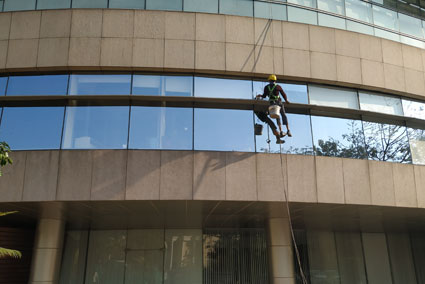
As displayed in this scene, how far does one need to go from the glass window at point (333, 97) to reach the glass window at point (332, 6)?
3.23 metres

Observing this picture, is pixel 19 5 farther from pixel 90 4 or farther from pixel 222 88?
pixel 222 88

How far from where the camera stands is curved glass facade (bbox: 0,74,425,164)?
37.2 ft

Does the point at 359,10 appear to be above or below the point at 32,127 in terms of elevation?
above

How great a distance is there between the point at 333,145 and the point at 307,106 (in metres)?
1.60

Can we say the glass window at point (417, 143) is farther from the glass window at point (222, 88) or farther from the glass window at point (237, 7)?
the glass window at point (237, 7)

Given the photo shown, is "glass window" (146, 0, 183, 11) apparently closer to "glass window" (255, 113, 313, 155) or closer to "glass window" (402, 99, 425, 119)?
"glass window" (255, 113, 313, 155)

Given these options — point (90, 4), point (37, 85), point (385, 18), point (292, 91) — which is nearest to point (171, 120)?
point (292, 91)

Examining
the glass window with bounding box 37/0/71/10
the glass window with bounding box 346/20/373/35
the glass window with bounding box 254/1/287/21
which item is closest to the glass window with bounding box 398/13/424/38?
the glass window with bounding box 346/20/373/35

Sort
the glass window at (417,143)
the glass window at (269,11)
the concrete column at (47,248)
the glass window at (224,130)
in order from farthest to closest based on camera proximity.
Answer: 1. the glass window at (417,143)
2. the glass window at (269,11)
3. the concrete column at (47,248)
4. the glass window at (224,130)

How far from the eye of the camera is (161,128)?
11.5 meters

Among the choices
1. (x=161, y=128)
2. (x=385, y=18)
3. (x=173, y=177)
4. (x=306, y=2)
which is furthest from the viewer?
(x=385, y=18)

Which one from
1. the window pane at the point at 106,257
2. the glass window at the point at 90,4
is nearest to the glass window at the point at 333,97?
the glass window at the point at 90,4

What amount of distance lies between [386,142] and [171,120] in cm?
783

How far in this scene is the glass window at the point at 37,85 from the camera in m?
11.8
